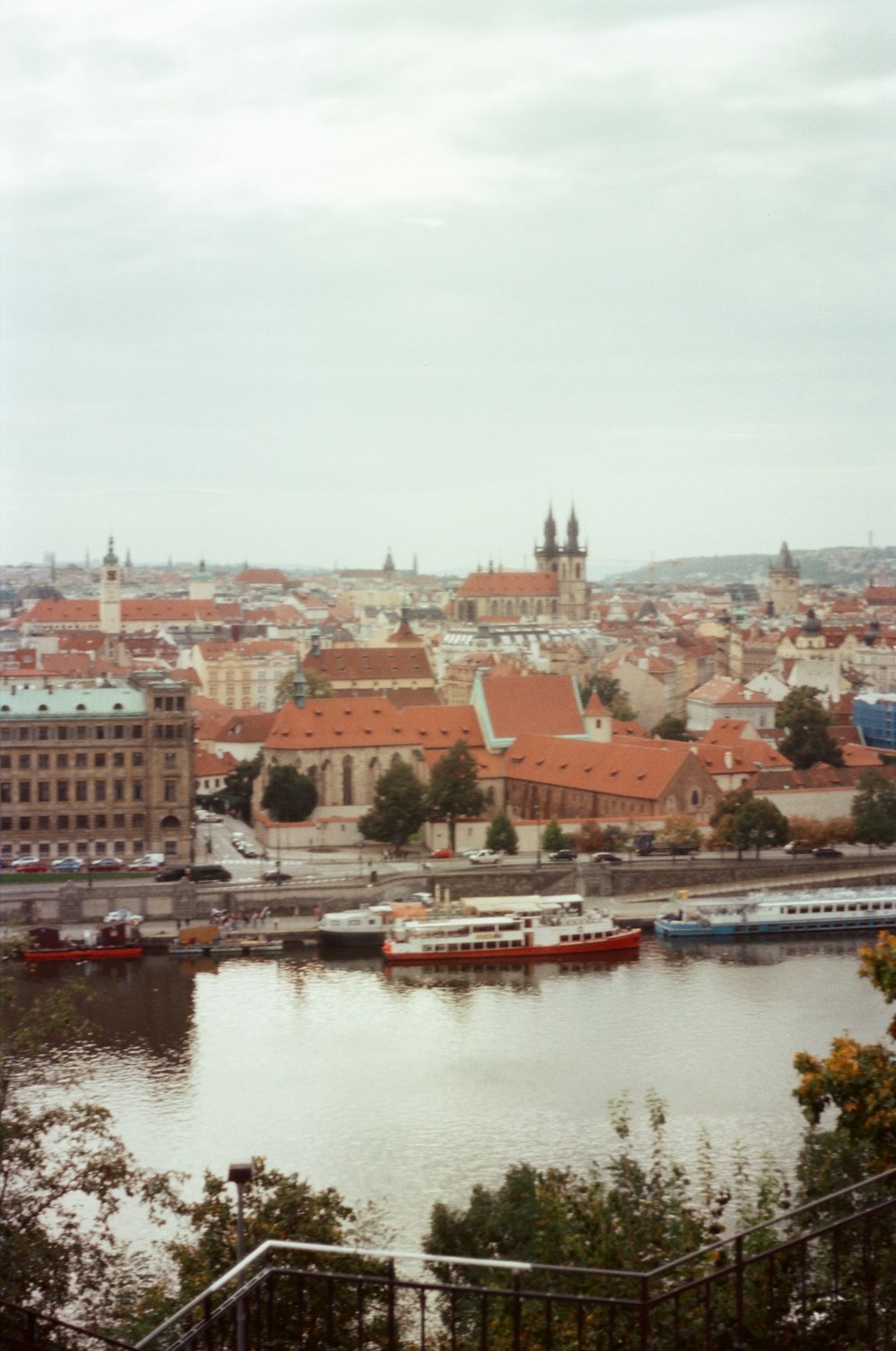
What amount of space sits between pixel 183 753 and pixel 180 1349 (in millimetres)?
18788

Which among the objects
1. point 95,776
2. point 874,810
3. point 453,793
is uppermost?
point 95,776

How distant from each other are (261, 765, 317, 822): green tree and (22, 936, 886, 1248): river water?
6160mm

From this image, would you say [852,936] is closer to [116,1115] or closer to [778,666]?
[116,1115]

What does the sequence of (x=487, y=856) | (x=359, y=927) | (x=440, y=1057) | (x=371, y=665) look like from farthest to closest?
(x=371, y=665) → (x=487, y=856) → (x=359, y=927) → (x=440, y=1057)

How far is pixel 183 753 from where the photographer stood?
22.5 metres

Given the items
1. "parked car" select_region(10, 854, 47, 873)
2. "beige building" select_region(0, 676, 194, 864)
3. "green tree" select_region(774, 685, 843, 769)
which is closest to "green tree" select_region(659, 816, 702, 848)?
"green tree" select_region(774, 685, 843, 769)

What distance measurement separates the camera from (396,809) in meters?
23.1

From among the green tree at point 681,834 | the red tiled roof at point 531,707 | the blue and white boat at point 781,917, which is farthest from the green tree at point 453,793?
the blue and white boat at point 781,917

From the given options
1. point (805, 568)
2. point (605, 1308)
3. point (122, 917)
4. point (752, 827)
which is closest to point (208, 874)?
point (122, 917)

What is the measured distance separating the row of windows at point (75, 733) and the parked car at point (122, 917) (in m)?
3.30

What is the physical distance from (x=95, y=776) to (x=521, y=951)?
640cm

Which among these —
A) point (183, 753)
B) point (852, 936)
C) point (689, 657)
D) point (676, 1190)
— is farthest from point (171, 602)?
point (676, 1190)

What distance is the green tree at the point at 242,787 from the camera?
26.9m

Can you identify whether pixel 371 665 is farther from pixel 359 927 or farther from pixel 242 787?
pixel 359 927
